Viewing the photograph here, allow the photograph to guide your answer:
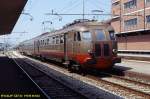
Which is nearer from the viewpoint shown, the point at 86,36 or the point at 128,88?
the point at 128,88

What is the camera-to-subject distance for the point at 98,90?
52.0ft

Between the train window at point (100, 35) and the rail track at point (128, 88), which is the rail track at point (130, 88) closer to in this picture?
the rail track at point (128, 88)

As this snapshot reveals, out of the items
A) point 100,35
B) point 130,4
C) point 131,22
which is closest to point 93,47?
point 100,35

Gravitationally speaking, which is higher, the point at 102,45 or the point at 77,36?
the point at 77,36

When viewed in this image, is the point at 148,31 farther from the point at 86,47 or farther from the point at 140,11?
the point at 86,47

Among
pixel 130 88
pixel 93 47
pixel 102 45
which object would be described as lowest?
pixel 130 88

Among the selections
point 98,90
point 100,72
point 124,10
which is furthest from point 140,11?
point 98,90

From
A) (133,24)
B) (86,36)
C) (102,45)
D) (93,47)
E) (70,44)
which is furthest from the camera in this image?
(133,24)

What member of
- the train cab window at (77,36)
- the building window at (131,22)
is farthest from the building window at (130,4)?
the train cab window at (77,36)

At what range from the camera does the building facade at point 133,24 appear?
5893cm

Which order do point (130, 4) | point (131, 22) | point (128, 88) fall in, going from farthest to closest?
point (130, 4) < point (131, 22) < point (128, 88)

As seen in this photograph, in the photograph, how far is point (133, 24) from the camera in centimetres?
6531

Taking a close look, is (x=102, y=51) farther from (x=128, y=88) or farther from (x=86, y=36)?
(x=128, y=88)

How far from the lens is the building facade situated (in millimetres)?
58928
